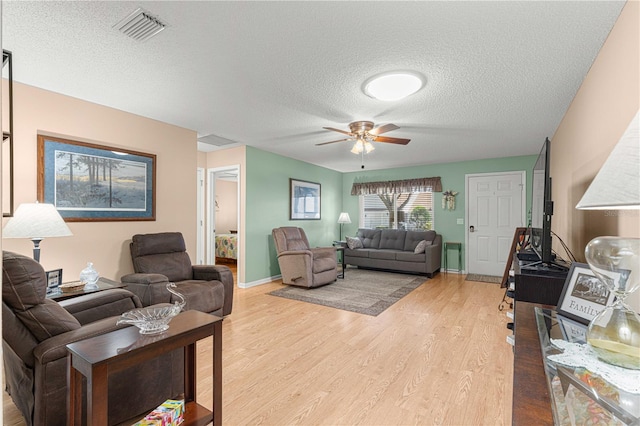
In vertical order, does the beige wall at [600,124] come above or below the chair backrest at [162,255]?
above

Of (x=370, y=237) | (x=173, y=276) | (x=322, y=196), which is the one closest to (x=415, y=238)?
(x=370, y=237)

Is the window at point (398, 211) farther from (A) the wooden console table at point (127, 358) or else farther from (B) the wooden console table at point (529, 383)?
(A) the wooden console table at point (127, 358)

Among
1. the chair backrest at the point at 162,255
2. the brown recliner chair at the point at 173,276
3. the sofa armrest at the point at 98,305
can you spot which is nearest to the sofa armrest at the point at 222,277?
the brown recliner chair at the point at 173,276

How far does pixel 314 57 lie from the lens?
7.45ft

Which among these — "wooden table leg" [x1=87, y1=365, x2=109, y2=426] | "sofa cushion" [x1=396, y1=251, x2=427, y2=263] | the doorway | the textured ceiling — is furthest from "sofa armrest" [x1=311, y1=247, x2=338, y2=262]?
"wooden table leg" [x1=87, y1=365, x2=109, y2=426]

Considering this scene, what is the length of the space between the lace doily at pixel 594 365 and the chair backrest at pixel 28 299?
2.11 metres

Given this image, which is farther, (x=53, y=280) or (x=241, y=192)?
(x=241, y=192)

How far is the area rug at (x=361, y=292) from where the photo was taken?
4.01 metres

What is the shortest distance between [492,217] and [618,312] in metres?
5.46

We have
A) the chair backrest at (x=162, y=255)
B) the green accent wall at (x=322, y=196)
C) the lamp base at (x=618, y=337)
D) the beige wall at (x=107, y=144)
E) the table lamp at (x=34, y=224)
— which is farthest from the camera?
the green accent wall at (x=322, y=196)

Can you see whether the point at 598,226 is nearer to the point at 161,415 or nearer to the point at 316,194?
the point at 161,415

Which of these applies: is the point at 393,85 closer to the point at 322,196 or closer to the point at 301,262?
the point at 301,262

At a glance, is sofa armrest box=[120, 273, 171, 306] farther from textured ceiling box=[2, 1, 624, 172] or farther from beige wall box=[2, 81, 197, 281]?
textured ceiling box=[2, 1, 624, 172]

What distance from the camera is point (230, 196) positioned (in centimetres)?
860
